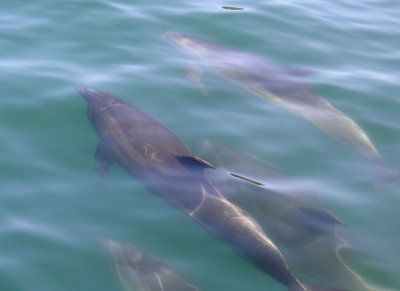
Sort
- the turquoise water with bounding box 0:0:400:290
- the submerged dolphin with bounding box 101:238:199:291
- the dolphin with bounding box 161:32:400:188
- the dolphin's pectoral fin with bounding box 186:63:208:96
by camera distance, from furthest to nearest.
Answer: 1. the dolphin's pectoral fin with bounding box 186:63:208:96
2. the dolphin with bounding box 161:32:400:188
3. the turquoise water with bounding box 0:0:400:290
4. the submerged dolphin with bounding box 101:238:199:291

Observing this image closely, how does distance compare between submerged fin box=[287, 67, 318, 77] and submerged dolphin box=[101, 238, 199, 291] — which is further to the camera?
submerged fin box=[287, 67, 318, 77]

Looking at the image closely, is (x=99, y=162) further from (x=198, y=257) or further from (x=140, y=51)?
(x=140, y=51)

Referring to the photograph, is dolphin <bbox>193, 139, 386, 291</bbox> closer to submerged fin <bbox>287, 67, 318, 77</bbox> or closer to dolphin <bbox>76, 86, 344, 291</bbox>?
dolphin <bbox>76, 86, 344, 291</bbox>

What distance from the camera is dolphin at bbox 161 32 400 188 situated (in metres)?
8.40

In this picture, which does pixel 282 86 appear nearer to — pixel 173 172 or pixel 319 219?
pixel 173 172

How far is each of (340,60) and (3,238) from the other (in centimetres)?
752

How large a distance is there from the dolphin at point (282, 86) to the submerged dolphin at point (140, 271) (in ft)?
11.0

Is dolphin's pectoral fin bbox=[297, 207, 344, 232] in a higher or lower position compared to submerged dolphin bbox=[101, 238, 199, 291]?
higher

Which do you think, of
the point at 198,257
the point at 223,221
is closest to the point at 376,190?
the point at 223,221

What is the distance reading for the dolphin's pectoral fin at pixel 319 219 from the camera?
6.54 metres

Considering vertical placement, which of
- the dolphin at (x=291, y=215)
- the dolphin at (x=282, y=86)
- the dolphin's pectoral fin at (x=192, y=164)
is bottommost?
the dolphin at (x=291, y=215)

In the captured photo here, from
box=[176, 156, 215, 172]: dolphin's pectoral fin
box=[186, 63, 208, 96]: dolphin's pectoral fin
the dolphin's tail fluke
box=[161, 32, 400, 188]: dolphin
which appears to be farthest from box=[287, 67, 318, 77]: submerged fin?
box=[176, 156, 215, 172]: dolphin's pectoral fin

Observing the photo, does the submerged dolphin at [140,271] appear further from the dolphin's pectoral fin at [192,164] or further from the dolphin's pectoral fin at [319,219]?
the dolphin's pectoral fin at [319,219]

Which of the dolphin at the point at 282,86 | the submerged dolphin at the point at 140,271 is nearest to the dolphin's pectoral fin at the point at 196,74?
the dolphin at the point at 282,86
